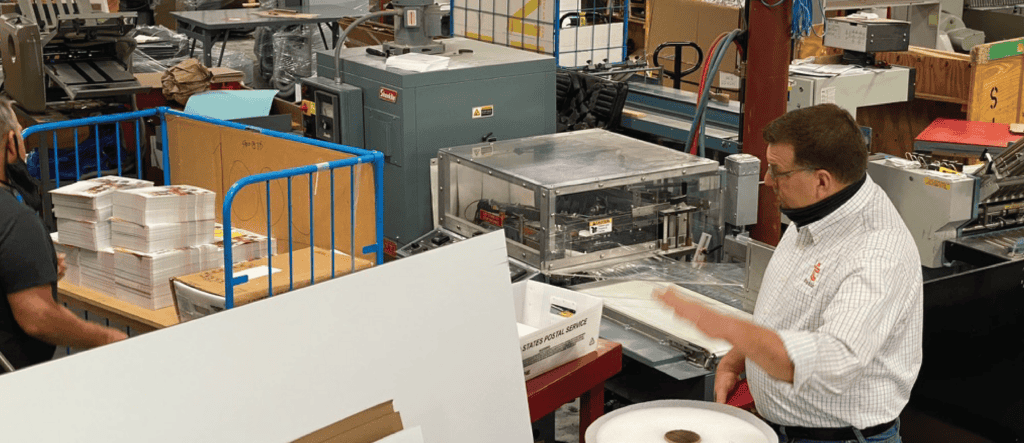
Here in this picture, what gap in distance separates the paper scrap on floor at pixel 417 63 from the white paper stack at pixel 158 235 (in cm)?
125

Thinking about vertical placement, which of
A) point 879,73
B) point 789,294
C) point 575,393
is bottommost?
point 575,393

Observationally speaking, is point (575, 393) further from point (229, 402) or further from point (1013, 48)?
point (1013, 48)

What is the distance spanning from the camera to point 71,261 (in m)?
4.52

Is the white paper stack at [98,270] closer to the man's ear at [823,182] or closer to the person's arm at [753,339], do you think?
the person's arm at [753,339]

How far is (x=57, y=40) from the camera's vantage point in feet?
22.2

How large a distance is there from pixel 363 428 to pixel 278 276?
224cm

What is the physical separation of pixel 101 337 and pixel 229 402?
6.25ft

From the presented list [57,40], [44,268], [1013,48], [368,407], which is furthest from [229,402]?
[1013,48]

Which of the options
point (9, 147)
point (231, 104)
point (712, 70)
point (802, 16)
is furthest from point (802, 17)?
point (231, 104)

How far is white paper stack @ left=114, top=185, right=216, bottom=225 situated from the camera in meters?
4.20

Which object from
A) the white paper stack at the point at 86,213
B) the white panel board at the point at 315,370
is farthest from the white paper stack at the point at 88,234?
the white panel board at the point at 315,370

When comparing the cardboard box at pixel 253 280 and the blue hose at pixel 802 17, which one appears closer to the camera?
the cardboard box at pixel 253 280

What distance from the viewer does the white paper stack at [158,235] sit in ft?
13.8

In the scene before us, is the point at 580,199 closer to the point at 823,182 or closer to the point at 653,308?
the point at 653,308
